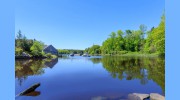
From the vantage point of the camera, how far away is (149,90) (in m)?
5.79

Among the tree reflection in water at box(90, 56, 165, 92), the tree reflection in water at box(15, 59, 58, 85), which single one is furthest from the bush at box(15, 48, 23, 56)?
the tree reflection in water at box(90, 56, 165, 92)

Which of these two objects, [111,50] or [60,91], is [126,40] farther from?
[60,91]

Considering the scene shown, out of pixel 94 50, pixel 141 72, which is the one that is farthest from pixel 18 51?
pixel 94 50

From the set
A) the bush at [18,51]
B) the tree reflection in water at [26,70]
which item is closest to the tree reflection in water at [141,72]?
the tree reflection in water at [26,70]

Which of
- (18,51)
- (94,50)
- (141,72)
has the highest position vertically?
(94,50)

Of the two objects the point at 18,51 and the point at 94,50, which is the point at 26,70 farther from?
the point at 94,50

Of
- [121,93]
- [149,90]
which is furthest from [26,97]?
[149,90]

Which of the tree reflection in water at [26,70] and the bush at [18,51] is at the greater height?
the bush at [18,51]

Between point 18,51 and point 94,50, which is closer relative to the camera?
point 18,51

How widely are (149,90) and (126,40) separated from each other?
80.2ft

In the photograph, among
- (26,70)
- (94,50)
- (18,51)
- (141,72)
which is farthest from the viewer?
(94,50)

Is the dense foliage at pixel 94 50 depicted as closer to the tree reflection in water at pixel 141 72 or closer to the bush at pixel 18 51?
the bush at pixel 18 51

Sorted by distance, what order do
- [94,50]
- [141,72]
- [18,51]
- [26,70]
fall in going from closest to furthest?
[141,72]
[26,70]
[18,51]
[94,50]

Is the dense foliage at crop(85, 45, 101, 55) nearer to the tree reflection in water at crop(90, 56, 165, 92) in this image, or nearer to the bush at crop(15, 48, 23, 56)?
the bush at crop(15, 48, 23, 56)
